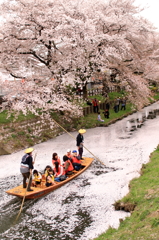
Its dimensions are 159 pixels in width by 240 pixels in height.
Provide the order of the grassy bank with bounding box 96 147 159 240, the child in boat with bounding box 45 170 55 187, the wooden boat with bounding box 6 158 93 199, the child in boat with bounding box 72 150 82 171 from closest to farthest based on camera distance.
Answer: the grassy bank with bounding box 96 147 159 240 → the wooden boat with bounding box 6 158 93 199 → the child in boat with bounding box 45 170 55 187 → the child in boat with bounding box 72 150 82 171

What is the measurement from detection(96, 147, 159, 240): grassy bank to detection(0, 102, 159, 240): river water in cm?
60

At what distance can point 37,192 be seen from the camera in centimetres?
982

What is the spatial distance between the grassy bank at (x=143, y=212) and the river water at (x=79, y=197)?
60 centimetres

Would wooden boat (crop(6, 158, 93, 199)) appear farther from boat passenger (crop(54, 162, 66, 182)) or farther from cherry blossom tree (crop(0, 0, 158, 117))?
cherry blossom tree (crop(0, 0, 158, 117))

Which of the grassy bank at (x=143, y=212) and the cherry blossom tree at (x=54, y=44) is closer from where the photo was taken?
the grassy bank at (x=143, y=212)

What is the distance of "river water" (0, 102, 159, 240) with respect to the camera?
25.8 feet

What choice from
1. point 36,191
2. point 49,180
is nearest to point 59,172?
point 49,180

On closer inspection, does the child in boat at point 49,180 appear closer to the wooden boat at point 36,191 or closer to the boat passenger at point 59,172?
the wooden boat at point 36,191

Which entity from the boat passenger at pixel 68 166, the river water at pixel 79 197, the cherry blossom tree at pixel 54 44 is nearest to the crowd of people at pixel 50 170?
the boat passenger at pixel 68 166

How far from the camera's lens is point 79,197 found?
32.6 ft

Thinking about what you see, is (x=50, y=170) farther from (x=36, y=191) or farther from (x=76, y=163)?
(x=76, y=163)

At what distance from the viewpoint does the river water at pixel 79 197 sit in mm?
7859

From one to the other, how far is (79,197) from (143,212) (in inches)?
136

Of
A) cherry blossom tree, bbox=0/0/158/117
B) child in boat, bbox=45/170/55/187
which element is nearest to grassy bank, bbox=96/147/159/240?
child in boat, bbox=45/170/55/187
